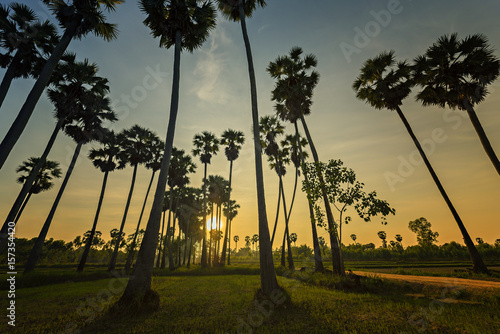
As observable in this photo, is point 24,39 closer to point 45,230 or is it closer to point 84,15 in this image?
point 84,15

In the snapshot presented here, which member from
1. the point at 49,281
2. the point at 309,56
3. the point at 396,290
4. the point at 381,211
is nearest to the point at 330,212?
the point at 381,211

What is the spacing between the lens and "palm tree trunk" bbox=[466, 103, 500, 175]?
43.0ft

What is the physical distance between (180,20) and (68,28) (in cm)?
606

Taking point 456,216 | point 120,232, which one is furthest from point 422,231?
point 120,232

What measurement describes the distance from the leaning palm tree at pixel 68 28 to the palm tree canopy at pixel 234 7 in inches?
257

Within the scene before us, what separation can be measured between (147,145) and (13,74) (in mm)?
15756

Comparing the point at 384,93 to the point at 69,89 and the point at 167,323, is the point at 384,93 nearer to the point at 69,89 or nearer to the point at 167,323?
the point at 167,323

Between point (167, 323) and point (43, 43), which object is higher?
point (43, 43)

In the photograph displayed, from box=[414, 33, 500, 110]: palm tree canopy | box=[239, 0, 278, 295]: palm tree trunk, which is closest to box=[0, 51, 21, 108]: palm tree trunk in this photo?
box=[239, 0, 278, 295]: palm tree trunk

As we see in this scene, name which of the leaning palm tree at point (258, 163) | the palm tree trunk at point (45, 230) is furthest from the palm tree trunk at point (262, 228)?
the palm tree trunk at point (45, 230)

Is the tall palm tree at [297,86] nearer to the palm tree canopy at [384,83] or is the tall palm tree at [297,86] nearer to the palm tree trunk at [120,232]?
the palm tree canopy at [384,83]

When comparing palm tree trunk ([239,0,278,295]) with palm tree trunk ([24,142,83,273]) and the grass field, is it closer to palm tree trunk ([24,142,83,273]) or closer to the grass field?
the grass field

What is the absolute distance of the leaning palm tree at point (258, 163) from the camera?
871cm

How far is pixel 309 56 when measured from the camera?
18.8m
